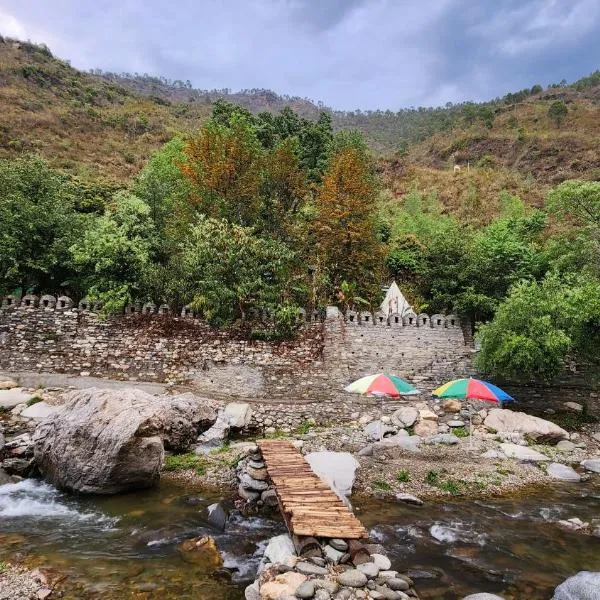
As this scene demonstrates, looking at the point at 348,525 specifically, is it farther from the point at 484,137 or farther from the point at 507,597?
the point at 484,137

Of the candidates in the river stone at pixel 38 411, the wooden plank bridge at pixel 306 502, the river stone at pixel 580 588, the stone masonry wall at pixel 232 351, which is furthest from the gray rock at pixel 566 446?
the river stone at pixel 38 411

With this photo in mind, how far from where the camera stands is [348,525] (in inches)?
227

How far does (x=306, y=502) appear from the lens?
6.50 m

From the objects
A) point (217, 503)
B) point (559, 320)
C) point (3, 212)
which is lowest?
point (217, 503)

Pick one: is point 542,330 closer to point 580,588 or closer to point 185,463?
point 580,588

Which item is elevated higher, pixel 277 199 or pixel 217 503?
pixel 277 199

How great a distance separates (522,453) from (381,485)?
4.76 meters

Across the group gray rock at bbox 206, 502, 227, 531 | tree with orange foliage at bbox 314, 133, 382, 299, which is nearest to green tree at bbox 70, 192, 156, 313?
tree with orange foliage at bbox 314, 133, 382, 299

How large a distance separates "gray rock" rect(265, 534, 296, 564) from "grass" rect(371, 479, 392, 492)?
354 cm

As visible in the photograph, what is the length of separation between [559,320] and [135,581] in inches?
525

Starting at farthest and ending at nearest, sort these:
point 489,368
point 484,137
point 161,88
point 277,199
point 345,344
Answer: point 161,88, point 484,137, point 277,199, point 345,344, point 489,368

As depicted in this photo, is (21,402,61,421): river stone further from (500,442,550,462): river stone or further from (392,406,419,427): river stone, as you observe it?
(500,442,550,462): river stone

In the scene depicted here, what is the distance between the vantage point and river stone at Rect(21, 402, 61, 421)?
12867 mm

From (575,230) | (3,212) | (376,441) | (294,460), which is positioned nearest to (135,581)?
(294,460)
